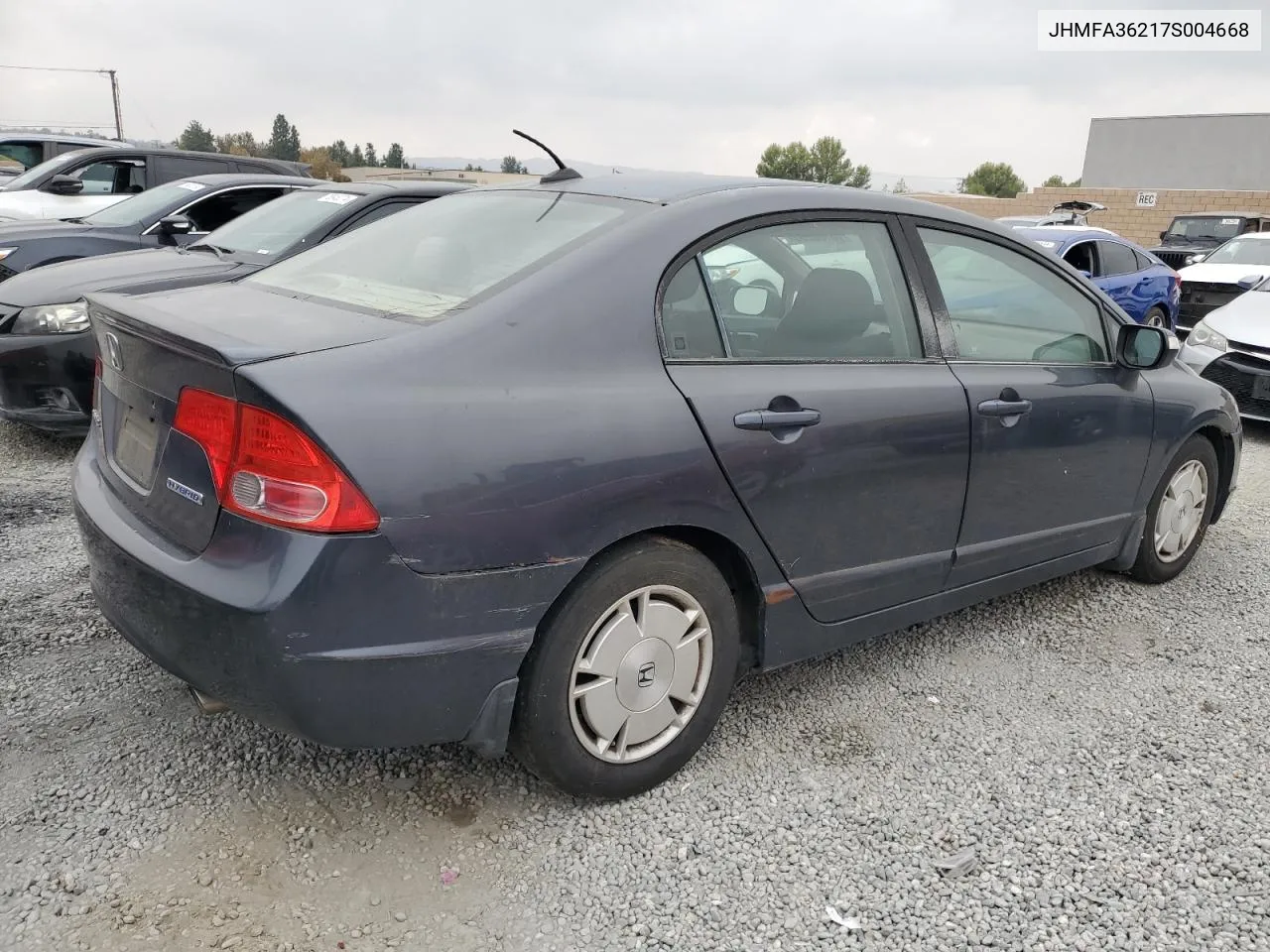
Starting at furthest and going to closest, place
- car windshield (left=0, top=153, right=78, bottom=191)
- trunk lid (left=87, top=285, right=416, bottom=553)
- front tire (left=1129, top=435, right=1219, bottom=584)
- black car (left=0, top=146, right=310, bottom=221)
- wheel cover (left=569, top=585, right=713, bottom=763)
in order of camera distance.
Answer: car windshield (left=0, top=153, right=78, bottom=191) < black car (left=0, top=146, right=310, bottom=221) < front tire (left=1129, top=435, right=1219, bottom=584) < wheel cover (left=569, top=585, right=713, bottom=763) < trunk lid (left=87, top=285, right=416, bottom=553)

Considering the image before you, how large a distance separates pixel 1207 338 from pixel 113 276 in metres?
7.32

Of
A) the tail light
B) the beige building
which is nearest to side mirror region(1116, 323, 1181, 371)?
the beige building

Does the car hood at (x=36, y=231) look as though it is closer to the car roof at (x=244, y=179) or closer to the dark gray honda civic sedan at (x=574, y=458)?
the car roof at (x=244, y=179)

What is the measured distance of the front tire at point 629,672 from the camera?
7.60ft

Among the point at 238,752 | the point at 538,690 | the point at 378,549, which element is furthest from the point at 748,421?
the point at 238,752

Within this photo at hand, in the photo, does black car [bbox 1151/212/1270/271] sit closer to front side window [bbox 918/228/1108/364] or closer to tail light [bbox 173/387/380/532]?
front side window [bbox 918/228/1108/364]

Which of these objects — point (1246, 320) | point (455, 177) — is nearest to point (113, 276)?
point (455, 177)

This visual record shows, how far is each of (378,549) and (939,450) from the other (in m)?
1.74

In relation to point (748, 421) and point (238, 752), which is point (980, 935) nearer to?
point (748, 421)

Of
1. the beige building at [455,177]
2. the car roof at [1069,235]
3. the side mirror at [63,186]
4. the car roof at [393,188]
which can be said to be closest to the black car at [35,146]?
the beige building at [455,177]

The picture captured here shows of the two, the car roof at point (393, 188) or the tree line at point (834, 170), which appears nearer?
the car roof at point (393, 188)

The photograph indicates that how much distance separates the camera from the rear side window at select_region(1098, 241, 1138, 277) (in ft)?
34.1

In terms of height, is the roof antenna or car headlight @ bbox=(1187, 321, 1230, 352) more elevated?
the roof antenna

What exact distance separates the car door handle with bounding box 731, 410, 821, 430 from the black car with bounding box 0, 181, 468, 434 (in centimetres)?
307
